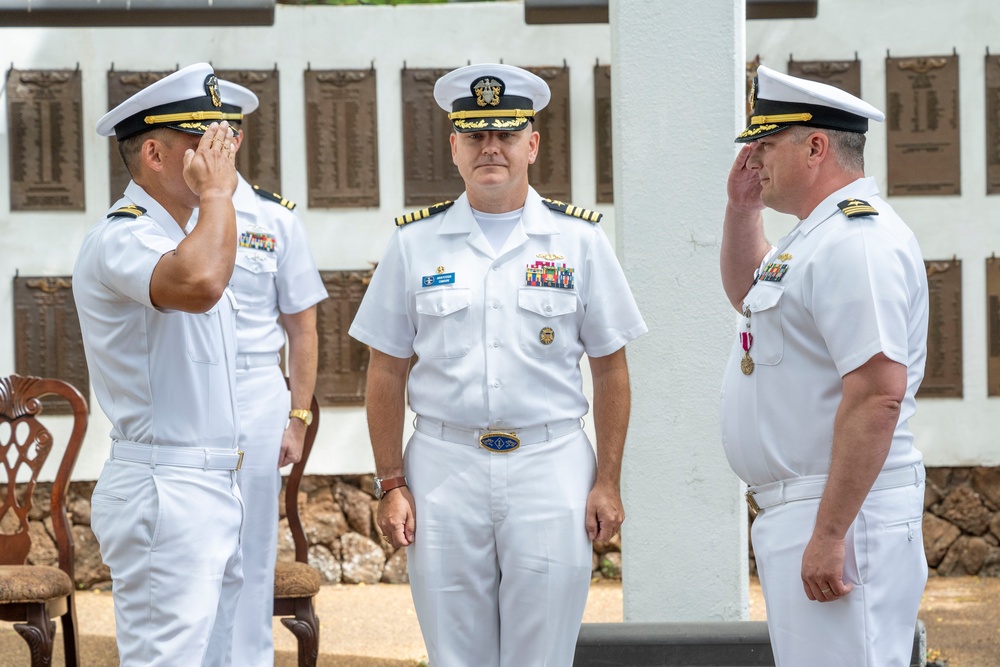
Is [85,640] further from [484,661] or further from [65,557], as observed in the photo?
[484,661]

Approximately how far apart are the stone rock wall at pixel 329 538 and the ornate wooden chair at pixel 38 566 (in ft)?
5.82

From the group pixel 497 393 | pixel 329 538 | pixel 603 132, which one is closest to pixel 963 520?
pixel 603 132

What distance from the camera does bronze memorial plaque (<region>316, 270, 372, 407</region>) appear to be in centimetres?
691

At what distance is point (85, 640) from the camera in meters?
5.97

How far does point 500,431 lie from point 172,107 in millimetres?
1178

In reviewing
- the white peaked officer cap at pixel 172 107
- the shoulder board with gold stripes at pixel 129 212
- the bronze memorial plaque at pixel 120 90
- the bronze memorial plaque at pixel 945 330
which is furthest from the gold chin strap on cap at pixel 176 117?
the bronze memorial plaque at pixel 945 330

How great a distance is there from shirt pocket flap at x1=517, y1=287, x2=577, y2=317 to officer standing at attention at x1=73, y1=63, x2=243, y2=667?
2.64ft

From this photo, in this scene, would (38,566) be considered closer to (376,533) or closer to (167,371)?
(167,371)

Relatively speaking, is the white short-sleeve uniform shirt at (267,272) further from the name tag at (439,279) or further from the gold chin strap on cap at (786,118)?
the gold chin strap on cap at (786,118)

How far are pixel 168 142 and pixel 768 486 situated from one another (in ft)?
5.55

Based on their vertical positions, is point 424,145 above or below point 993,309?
above

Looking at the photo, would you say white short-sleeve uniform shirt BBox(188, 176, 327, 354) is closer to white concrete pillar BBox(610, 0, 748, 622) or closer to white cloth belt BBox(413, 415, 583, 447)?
white concrete pillar BBox(610, 0, 748, 622)

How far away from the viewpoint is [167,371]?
3.05 metres

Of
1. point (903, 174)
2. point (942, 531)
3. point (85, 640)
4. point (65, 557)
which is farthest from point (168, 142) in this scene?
point (942, 531)
